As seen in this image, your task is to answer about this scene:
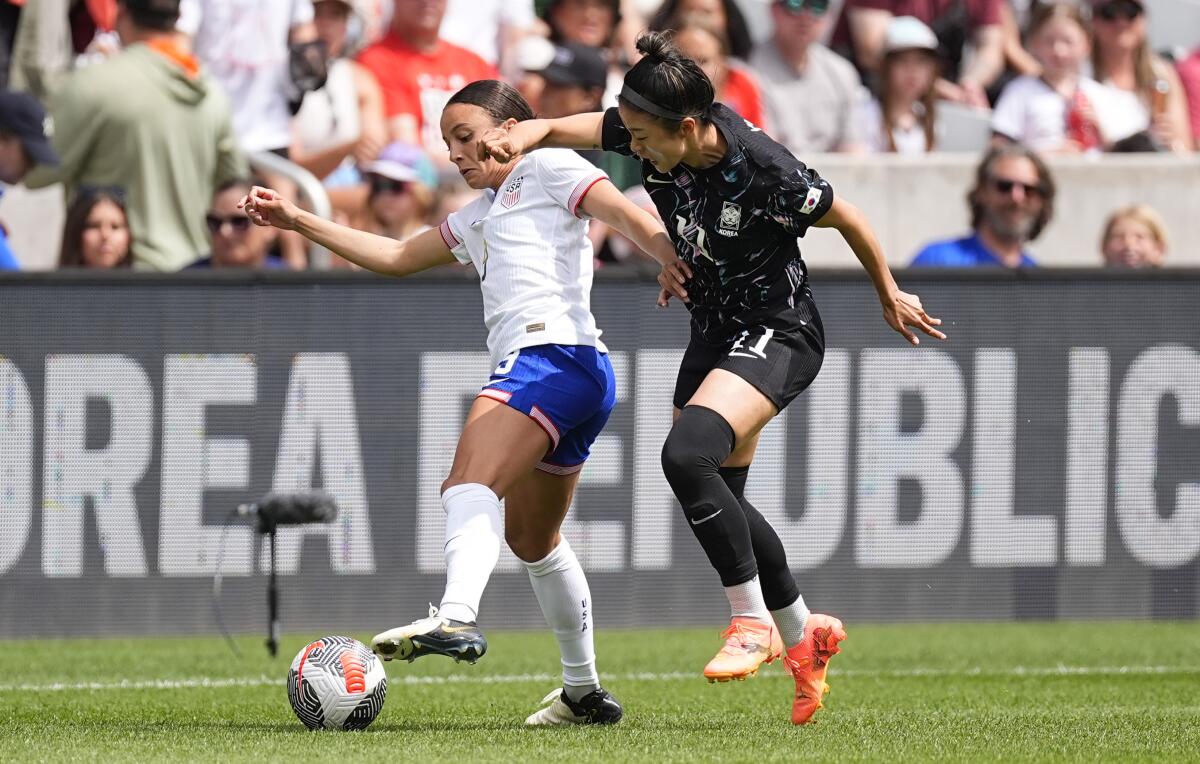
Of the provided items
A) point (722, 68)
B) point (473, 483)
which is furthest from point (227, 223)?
point (473, 483)

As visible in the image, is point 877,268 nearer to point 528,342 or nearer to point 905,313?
point 905,313

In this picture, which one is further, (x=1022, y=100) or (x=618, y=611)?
Answer: (x=1022, y=100)

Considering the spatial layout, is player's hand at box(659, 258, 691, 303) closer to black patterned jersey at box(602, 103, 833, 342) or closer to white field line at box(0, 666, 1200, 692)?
black patterned jersey at box(602, 103, 833, 342)

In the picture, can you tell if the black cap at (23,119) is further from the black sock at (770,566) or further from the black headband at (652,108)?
the black sock at (770,566)

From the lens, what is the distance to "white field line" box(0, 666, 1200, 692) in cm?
750

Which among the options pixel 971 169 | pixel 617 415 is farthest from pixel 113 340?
pixel 971 169

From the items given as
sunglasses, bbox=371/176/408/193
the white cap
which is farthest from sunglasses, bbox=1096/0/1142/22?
sunglasses, bbox=371/176/408/193

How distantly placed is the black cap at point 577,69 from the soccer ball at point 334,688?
488 centimetres

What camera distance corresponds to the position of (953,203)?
11.6 m

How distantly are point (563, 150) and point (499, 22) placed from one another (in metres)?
6.48

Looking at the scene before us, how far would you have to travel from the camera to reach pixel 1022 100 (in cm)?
1266

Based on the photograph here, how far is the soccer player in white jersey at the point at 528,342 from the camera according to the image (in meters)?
5.56

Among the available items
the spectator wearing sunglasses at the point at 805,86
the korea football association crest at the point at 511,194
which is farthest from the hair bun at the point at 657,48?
the spectator wearing sunglasses at the point at 805,86

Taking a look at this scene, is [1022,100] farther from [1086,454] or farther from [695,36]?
[1086,454]
